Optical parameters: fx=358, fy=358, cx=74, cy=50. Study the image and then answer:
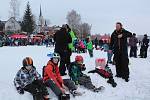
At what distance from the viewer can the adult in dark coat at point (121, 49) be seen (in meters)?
14.1

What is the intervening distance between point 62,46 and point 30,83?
10.8 feet

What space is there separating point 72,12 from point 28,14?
25.6m

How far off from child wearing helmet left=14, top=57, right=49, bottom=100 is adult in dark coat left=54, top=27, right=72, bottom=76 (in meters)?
2.74

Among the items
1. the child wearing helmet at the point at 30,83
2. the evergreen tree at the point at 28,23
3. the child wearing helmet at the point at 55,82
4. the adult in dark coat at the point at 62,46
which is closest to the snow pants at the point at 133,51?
the adult in dark coat at the point at 62,46

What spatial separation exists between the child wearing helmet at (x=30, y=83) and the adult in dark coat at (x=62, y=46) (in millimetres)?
2735

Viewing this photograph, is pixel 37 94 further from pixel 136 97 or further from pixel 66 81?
pixel 136 97

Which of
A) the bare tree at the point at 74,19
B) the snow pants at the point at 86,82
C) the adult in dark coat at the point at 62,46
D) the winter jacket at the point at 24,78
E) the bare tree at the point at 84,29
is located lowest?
the snow pants at the point at 86,82

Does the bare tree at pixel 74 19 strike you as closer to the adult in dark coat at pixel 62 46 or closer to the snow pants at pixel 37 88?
the adult in dark coat at pixel 62 46

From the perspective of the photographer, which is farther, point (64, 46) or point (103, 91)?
point (64, 46)

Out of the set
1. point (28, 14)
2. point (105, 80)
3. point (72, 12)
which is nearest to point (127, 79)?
point (105, 80)

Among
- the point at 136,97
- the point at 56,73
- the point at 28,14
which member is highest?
the point at 28,14

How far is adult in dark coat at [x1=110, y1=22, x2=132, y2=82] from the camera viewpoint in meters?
14.1

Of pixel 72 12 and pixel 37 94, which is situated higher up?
pixel 72 12

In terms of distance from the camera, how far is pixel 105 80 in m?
13.0
